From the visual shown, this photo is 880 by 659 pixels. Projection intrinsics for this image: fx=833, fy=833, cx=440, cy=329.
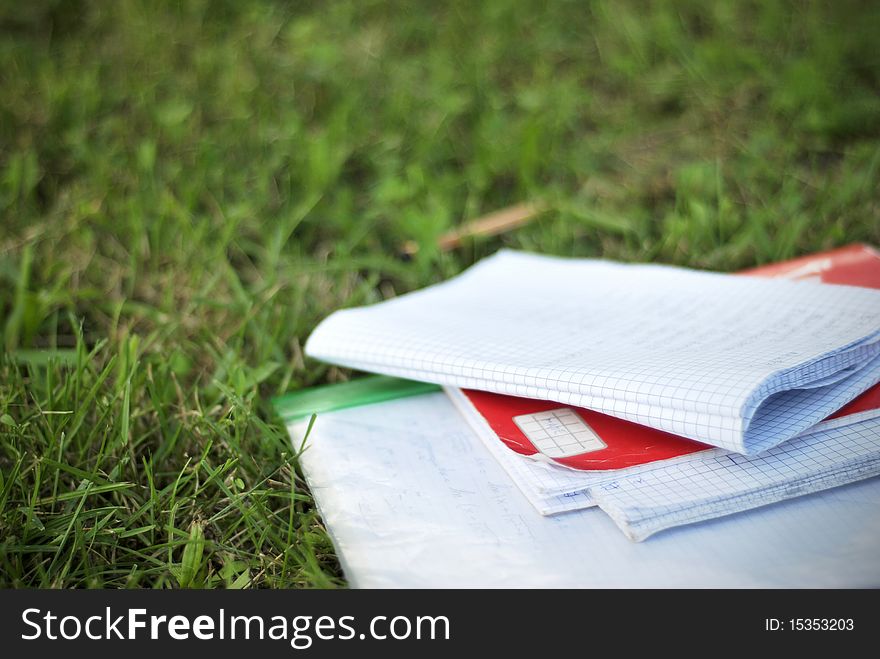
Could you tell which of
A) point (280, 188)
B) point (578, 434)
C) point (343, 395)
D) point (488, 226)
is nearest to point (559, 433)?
point (578, 434)

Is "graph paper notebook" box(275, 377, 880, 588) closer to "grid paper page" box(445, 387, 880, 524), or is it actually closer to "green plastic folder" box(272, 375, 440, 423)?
"grid paper page" box(445, 387, 880, 524)

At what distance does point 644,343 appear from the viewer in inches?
47.3

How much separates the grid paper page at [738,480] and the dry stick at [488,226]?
34.4 inches

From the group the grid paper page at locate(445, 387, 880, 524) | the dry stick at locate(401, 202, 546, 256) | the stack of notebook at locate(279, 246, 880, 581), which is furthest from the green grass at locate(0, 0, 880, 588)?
the grid paper page at locate(445, 387, 880, 524)

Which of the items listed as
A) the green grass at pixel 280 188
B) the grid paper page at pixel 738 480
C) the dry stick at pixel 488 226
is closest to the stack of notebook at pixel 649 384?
the grid paper page at pixel 738 480

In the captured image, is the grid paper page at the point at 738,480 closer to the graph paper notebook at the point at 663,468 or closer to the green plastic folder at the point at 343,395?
the graph paper notebook at the point at 663,468

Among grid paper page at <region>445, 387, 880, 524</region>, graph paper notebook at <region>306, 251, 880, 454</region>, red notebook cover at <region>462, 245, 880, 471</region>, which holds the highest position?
graph paper notebook at <region>306, 251, 880, 454</region>

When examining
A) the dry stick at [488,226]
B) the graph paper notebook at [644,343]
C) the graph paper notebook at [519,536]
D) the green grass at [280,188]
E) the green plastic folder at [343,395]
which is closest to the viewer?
the graph paper notebook at [519,536]

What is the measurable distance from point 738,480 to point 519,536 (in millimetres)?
269

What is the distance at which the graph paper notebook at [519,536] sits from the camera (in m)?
0.90

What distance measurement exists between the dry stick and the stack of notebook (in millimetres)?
376

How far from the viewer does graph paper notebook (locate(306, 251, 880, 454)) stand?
1006 mm
